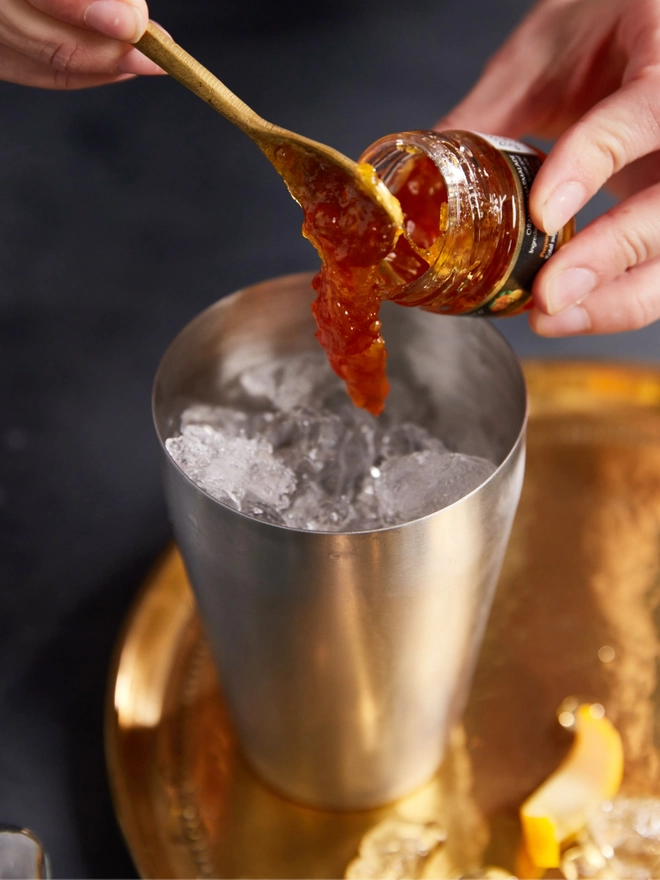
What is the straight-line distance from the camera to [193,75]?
24.4 inches

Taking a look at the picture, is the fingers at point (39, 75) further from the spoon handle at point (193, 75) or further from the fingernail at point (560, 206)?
the fingernail at point (560, 206)

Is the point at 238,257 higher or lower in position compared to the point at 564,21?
lower

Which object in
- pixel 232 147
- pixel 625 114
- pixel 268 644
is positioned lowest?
pixel 268 644

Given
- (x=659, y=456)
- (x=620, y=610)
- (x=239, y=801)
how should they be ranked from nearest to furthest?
1. (x=239, y=801)
2. (x=620, y=610)
3. (x=659, y=456)

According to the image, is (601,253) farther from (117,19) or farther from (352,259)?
(117,19)

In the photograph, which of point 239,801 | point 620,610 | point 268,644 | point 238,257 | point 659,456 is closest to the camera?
point 268,644

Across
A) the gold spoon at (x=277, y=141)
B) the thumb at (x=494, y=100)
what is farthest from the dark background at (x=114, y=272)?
the gold spoon at (x=277, y=141)

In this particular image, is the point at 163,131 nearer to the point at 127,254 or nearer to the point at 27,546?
the point at 127,254

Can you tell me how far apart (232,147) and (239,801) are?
1126 millimetres

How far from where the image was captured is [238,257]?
1433 mm

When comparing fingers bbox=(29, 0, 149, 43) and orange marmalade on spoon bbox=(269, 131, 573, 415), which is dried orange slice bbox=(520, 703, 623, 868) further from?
fingers bbox=(29, 0, 149, 43)

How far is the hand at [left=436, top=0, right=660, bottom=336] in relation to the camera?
0.72 m

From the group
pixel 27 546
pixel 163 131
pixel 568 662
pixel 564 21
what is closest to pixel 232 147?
pixel 163 131

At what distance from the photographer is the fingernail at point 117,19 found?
2.00ft
